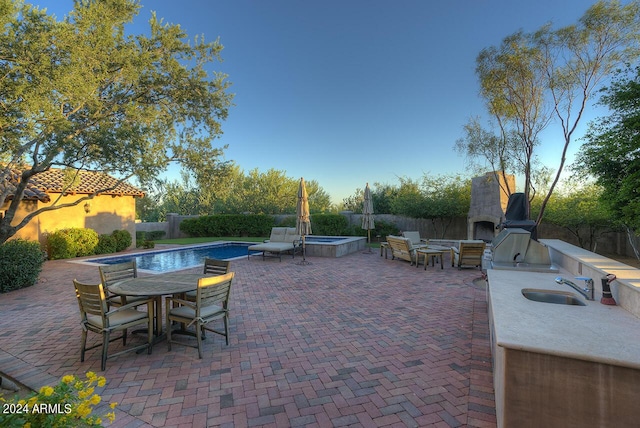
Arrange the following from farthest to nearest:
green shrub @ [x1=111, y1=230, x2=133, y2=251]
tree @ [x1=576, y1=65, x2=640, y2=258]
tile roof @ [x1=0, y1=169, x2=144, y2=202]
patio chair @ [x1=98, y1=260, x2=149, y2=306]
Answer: green shrub @ [x1=111, y1=230, x2=133, y2=251], tile roof @ [x1=0, y1=169, x2=144, y2=202], tree @ [x1=576, y1=65, x2=640, y2=258], patio chair @ [x1=98, y1=260, x2=149, y2=306]

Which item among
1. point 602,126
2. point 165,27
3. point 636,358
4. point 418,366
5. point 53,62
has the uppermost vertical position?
point 165,27

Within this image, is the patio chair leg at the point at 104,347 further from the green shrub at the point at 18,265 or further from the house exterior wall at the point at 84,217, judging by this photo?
the house exterior wall at the point at 84,217

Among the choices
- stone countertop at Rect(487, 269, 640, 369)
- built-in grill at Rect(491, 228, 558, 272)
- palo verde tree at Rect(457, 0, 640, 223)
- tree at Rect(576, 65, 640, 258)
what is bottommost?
stone countertop at Rect(487, 269, 640, 369)

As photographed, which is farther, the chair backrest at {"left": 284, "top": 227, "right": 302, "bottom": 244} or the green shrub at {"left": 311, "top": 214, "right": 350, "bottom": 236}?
the green shrub at {"left": 311, "top": 214, "right": 350, "bottom": 236}

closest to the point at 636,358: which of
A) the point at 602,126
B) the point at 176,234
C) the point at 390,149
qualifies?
the point at 602,126

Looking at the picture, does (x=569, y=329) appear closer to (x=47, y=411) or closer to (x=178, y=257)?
(x=47, y=411)

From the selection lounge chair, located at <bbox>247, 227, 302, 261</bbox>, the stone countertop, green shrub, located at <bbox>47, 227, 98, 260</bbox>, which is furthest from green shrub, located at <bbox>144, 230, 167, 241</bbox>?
the stone countertop

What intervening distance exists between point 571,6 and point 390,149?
10026mm

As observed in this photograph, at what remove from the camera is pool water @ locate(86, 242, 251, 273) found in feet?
36.0

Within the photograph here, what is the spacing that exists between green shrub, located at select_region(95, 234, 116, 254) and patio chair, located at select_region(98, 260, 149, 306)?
34.9 feet

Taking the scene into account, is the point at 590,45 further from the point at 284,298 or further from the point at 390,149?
the point at 284,298

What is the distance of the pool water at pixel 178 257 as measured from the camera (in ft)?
36.0

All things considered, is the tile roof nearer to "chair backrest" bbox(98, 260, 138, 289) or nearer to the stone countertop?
"chair backrest" bbox(98, 260, 138, 289)

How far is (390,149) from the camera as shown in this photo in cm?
1888
